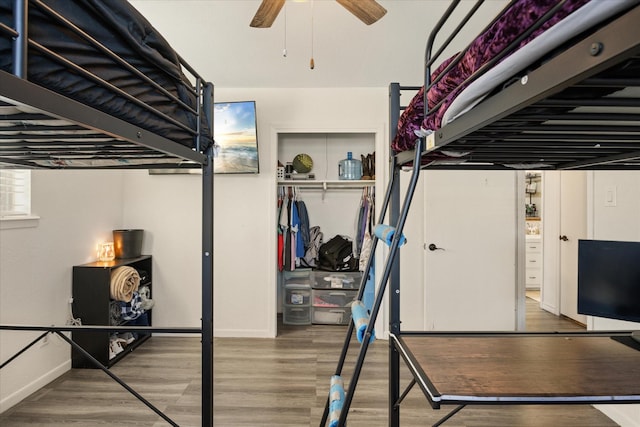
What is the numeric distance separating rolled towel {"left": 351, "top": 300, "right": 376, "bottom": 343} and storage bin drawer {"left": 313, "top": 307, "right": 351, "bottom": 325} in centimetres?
252

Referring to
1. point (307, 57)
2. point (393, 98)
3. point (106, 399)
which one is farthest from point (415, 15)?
point (106, 399)

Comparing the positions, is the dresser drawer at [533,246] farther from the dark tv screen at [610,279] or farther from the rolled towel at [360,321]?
the rolled towel at [360,321]

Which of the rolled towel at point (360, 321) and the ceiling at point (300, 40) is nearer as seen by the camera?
the rolled towel at point (360, 321)

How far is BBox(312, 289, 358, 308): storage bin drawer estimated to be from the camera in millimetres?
3867

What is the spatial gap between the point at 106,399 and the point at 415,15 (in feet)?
10.6

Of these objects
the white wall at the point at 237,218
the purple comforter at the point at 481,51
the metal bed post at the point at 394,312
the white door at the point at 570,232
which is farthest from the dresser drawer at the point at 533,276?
the purple comforter at the point at 481,51

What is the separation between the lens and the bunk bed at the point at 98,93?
2.16ft

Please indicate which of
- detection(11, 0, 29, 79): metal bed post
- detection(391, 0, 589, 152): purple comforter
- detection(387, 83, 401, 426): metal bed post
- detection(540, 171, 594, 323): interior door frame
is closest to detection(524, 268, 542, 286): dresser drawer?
detection(540, 171, 594, 323): interior door frame

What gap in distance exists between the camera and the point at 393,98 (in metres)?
1.58

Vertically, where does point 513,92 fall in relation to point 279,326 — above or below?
above

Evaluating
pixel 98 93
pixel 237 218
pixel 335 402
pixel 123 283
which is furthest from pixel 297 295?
pixel 98 93

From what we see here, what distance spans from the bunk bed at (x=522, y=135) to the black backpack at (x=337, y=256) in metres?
2.33

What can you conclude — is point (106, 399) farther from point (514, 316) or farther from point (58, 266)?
point (514, 316)

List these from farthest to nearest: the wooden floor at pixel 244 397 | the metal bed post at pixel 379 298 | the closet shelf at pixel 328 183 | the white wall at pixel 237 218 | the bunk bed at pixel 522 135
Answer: the closet shelf at pixel 328 183, the white wall at pixel 237 218, the wooden floor at pixel 244 397, the metal bed post at pixel 379 298, the bunk bed at pixel 522 135
